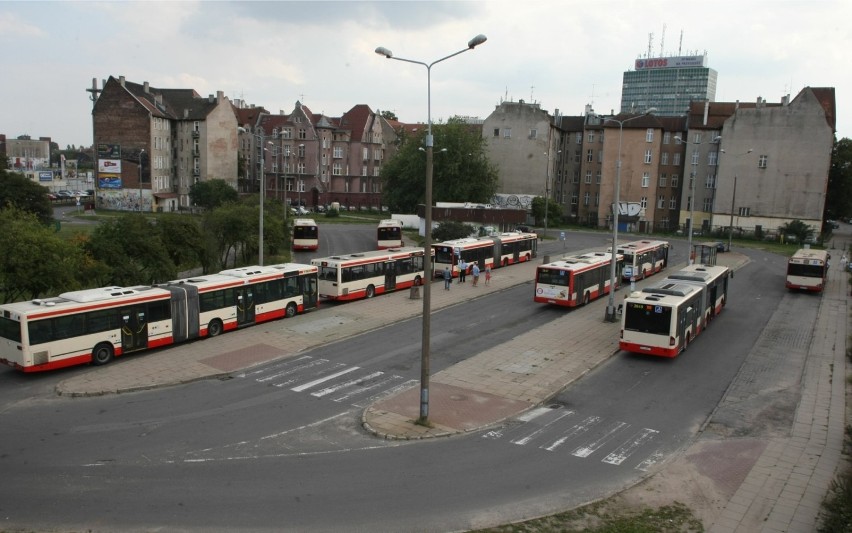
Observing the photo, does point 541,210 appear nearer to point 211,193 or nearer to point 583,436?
point 211,193

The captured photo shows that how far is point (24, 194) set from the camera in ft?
199

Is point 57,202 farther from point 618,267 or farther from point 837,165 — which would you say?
point 837,165

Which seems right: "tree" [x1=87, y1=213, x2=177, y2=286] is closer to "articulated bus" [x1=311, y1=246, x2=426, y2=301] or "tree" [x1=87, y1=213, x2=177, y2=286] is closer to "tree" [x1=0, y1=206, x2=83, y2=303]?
"tree" [x1=0, y1=206, x2=83, y2=303]

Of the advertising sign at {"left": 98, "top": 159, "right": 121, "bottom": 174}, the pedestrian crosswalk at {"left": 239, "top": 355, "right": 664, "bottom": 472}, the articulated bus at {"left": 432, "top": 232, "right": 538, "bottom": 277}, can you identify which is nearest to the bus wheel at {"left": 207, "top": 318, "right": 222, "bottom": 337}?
the pedestrian crosswalk at {"left": 239, "top": 355, "right": 664, "bottom": 472}

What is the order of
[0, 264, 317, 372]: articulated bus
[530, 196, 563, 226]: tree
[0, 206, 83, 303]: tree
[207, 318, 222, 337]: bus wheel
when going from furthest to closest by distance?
[530, 196, 563, 226]: tree, [207, 318, 222, 337]: bus wheel, [0, 206, 83, 303]: tree, [0, 264, 317, 372]: articulated bus

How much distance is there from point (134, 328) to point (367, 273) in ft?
45.1

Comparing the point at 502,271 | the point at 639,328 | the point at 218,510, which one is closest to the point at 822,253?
the point at 502,271

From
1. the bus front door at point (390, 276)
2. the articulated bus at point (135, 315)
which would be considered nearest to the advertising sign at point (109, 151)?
the bus front door at point (390, 276)

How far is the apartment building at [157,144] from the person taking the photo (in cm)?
8475

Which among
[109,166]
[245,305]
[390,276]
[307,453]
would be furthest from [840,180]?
[109,166]

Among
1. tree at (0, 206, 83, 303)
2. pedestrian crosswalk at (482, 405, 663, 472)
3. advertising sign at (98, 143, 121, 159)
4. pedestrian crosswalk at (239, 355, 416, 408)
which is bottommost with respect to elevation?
pedestrian crosswalk at (239, 355, 416, 408)

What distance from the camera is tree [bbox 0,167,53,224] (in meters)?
59.8

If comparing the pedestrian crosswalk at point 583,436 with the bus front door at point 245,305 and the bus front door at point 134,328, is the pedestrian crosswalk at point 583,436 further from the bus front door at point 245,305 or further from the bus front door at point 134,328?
the bus front door at point 245,305

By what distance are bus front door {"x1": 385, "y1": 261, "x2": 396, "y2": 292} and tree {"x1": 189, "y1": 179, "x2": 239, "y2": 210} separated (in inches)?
2112
